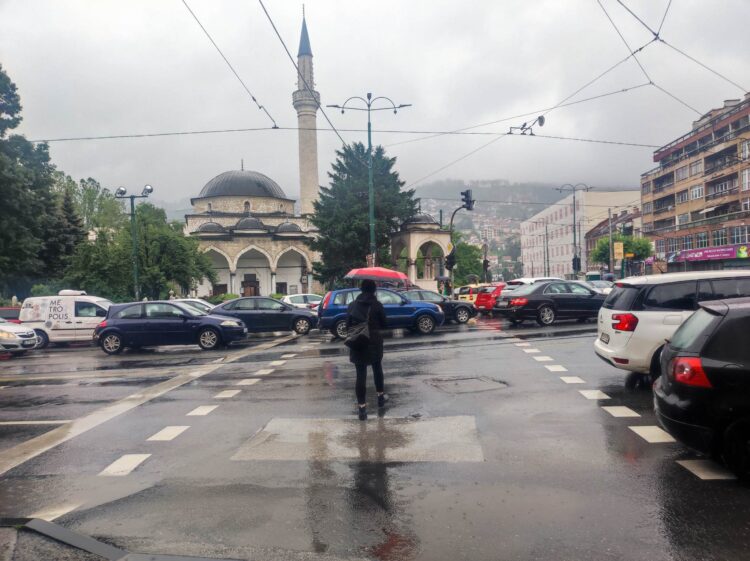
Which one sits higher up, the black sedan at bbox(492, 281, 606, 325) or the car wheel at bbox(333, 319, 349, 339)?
the black sedan at bbox(492, 281, 606, 325)

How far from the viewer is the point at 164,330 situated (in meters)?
16.7

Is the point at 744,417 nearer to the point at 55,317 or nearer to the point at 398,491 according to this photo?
the point at 398,491

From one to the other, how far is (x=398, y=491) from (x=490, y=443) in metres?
1.64

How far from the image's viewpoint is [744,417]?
15.5 feet

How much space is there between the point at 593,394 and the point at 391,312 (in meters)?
10.6

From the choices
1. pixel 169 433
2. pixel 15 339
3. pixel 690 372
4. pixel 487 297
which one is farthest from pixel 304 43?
pixel 690 372

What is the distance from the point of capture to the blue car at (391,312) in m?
18.3

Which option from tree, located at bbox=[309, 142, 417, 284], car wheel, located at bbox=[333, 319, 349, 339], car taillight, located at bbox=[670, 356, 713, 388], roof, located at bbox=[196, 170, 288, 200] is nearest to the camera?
car taillight, located at bbox=[670, 356, 713, 388]

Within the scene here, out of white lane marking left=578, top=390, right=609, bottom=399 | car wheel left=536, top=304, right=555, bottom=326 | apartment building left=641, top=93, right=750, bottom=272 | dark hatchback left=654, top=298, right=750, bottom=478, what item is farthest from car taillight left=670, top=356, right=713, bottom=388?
apartment building left=641, top=93, right=750, bottom=272

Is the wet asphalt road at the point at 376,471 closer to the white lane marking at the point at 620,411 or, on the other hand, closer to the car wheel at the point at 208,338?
the white lane marking at the point at 620,411

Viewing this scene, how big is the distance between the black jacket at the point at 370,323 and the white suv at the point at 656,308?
11.4 feet

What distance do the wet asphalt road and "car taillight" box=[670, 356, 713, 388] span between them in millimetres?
804

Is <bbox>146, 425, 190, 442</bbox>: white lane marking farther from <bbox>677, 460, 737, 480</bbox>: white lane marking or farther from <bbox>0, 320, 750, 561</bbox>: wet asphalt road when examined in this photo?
<bbox>677, 460, 737, 480</bbox>: white lane marking

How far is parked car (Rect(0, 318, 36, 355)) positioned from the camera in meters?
17.3
